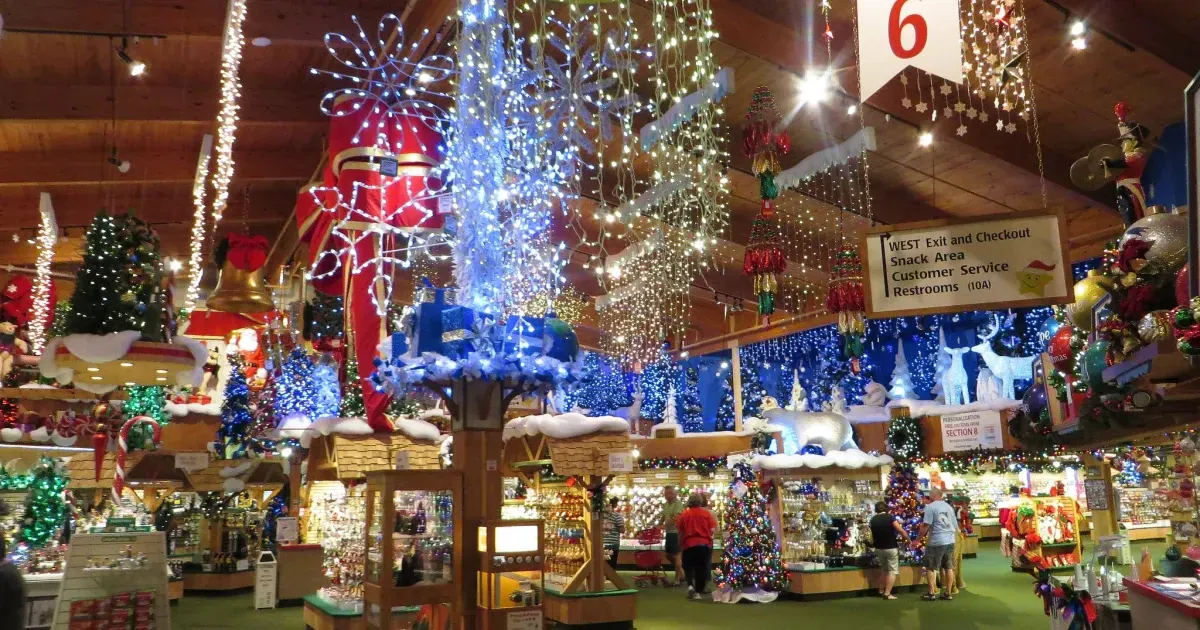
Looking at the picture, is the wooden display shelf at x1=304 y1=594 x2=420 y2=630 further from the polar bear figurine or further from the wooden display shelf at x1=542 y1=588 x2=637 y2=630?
the polar bear figurine

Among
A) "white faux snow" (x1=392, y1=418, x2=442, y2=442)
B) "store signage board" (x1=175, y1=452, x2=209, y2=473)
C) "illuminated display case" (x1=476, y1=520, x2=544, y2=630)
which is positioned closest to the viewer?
"illuminated display case" (x1=476, y1=520, x2=544, y2=630)

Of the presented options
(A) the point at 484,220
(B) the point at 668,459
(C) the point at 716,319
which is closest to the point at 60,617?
(A) the point at 484,220

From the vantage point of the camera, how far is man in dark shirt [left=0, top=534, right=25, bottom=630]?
3.76 metres

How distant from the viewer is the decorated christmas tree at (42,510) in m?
7.58

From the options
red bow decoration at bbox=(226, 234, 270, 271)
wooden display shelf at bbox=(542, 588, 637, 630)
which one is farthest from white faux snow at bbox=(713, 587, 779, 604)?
red bow decoration at bbox=(226, 234, 270, 271)

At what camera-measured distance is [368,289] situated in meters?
9.27

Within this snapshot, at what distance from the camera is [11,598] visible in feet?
12.4

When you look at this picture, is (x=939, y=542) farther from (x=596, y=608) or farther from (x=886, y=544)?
(x=596, y=608)

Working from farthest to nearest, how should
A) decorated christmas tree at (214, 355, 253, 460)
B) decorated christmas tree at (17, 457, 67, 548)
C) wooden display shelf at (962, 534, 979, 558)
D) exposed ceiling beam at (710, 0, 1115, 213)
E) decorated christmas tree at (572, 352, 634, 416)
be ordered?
decorated christmas tree at (572, 352, 634, 416) < wooden display shelf at (962, 534, 979, 558) < decorated christmas tree at (214, 355, 253, 460) < exposed ceiling beam at (710, 0, 1115, 213) < decorated christmas tree at (17, 457, 67, 548)

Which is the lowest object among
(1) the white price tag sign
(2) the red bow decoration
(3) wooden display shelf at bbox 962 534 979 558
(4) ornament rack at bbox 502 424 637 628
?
(3) wooden display shelf at bbox 962 534 979 558

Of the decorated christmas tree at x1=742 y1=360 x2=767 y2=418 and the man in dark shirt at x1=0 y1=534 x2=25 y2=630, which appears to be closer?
the man in dark shirt at x1=0 y1=534 x2=25 y2=630

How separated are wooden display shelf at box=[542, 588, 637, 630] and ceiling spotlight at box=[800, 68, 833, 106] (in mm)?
5196

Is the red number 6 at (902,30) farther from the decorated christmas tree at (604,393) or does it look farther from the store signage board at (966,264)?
the decorated christmas tree at (604,393)

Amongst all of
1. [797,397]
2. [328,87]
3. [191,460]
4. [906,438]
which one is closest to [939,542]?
[906,438]
